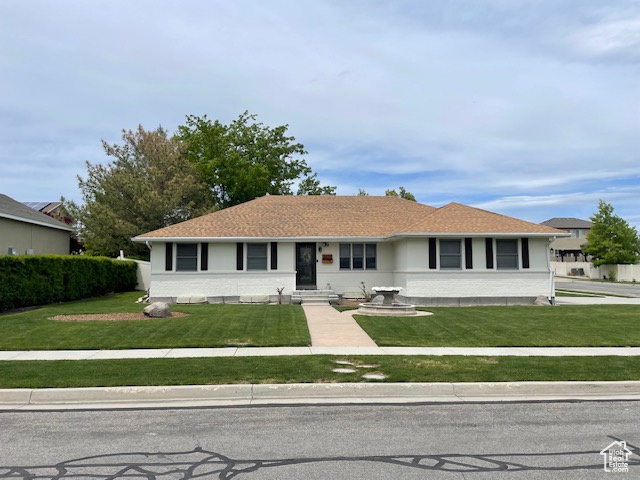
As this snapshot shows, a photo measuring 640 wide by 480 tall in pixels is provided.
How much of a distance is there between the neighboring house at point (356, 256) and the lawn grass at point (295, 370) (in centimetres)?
1074

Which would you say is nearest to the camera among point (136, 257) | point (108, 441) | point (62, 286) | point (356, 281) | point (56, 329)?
point (108, 441)

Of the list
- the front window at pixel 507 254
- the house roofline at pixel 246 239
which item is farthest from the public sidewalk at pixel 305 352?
the house roofline at pixel 246 239

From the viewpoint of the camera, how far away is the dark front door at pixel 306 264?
74.7 feet

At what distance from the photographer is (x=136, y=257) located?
34.1 metres

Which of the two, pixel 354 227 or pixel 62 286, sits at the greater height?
pixel 354 227

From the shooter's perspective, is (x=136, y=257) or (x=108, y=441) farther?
(x=136, y=257)

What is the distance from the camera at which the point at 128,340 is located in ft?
38.9

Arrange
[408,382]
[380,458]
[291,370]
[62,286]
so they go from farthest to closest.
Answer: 1. [62,286]
2. [291,370]
3. [408,382]
4. [380,458]

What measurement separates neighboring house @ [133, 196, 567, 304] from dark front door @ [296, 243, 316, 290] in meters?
0.05

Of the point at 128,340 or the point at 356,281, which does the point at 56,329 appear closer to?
the point at 128,340

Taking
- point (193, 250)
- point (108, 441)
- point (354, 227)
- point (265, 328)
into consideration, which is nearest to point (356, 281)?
point (354, 227)

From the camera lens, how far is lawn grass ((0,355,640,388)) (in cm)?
809

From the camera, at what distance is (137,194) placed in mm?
33062

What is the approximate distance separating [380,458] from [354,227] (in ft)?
60.5
